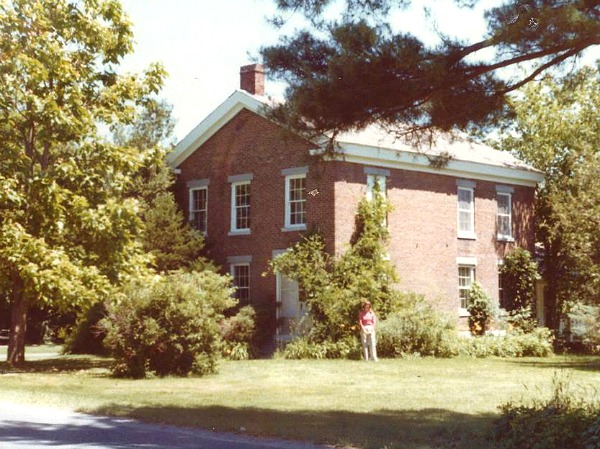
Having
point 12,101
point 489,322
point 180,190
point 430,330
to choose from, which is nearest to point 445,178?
point 489,322

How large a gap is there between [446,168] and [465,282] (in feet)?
24.8

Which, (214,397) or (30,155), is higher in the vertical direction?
(30,155)

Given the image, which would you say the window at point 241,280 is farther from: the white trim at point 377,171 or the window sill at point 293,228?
the white trim at point 377,171

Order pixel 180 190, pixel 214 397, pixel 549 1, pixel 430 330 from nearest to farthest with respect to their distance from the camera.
Answer: pixel 549 1
pixel 214 397
pixel 430 330
pixel 180 190

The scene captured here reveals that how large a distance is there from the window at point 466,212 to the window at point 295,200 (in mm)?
6613

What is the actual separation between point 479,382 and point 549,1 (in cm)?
988

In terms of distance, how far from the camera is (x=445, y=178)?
30422mm

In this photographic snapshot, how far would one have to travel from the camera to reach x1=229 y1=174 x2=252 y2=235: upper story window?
97.7 feet

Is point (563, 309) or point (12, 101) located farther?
point (563, 309)

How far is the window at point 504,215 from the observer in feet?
108

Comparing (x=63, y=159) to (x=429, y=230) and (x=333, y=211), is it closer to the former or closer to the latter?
(x=333, y=211)

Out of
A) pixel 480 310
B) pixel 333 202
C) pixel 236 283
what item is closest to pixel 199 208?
pixel 236 283

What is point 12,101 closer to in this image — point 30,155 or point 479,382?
point 30,155

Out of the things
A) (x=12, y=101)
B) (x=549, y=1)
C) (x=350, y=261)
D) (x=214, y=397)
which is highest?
(x=12, y=101)
